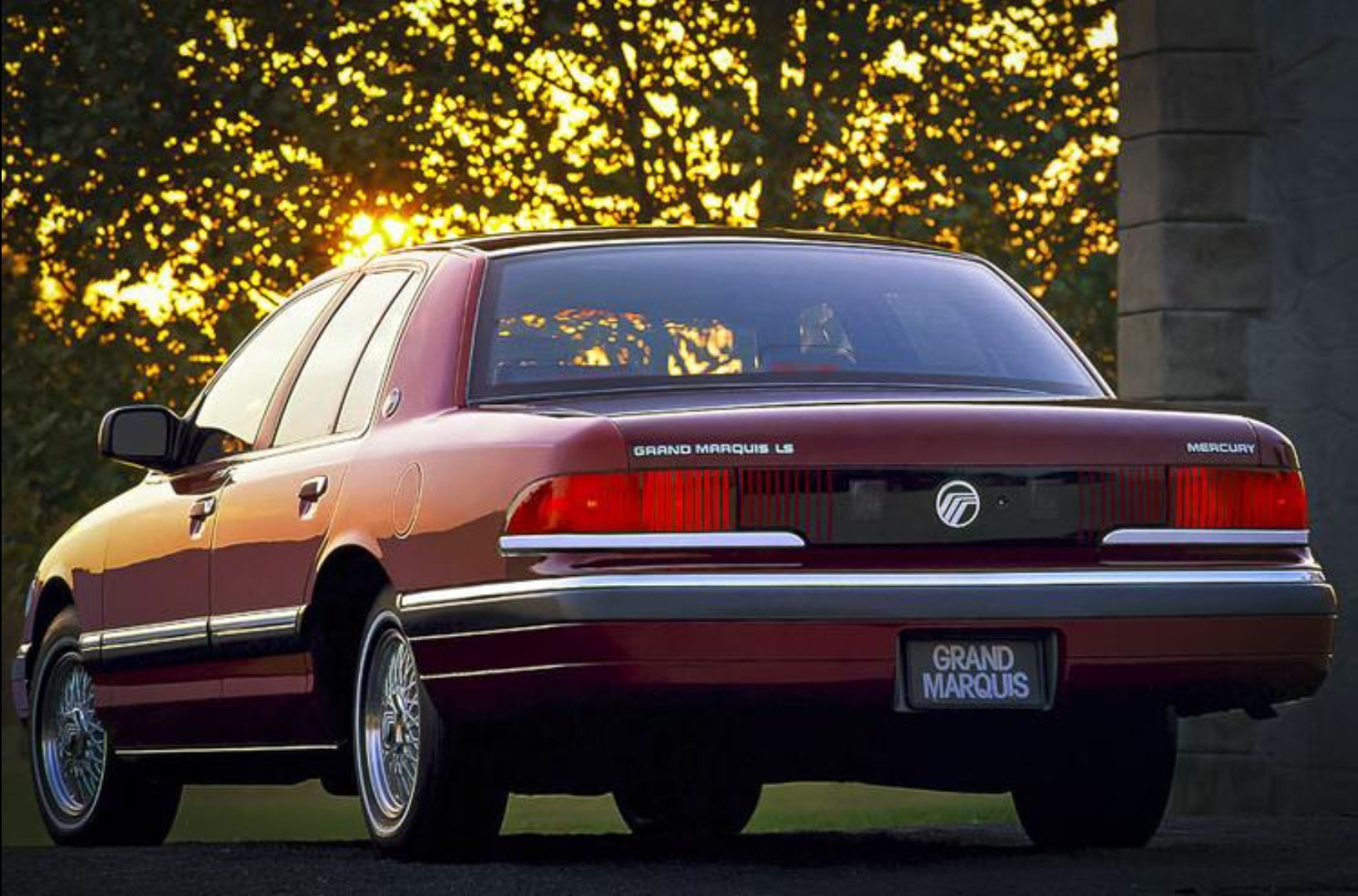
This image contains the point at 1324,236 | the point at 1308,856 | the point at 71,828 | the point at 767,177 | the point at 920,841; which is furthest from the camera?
the point at 767,177

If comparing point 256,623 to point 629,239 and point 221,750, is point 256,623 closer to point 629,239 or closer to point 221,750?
point 221,750

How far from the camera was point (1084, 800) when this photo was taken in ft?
30.8

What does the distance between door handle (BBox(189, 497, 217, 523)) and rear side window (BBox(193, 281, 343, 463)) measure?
193 mm

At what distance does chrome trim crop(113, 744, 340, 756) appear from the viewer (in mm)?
9281

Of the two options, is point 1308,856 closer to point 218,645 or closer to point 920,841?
point 920,841

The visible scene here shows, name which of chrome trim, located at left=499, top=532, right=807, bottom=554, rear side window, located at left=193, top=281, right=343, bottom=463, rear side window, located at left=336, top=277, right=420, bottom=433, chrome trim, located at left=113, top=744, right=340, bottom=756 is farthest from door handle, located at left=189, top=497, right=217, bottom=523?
chrome trim, located at left=499, top=532, right=807, bottom=554

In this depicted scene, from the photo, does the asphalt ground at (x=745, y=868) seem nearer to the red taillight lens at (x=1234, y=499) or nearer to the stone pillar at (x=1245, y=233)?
the red taillight lens at (x=1234, y=499)

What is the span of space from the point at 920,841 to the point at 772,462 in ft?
9.38

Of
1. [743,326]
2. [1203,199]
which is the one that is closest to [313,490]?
[743,326]

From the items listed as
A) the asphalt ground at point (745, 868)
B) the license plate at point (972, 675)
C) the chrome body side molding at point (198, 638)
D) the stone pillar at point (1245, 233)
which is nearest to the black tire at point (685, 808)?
the asphalt ground at point (745, 868)

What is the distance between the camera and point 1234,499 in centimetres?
818

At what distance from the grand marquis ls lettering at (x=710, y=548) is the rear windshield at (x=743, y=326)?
0.01 meters

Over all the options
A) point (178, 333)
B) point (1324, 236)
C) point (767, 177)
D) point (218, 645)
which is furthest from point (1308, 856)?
point (178, 333)

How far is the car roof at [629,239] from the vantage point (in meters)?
9.16
